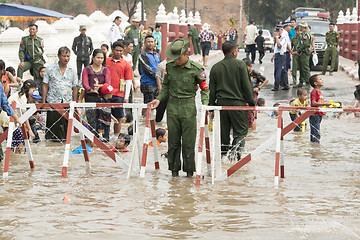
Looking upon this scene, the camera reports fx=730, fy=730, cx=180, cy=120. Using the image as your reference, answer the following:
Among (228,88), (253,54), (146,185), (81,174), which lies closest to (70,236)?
(146,185)

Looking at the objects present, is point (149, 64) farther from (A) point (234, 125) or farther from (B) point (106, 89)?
(A) point (234, 125)

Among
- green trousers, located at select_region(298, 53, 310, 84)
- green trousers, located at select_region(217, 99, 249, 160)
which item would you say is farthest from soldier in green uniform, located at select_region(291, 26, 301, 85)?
green trousers, located at select_region(217, 99, 249, 160)

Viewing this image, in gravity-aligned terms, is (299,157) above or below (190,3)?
below

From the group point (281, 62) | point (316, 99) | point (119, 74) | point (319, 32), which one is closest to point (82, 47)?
point (281, 62)

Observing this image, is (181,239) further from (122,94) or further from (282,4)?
(282,4)

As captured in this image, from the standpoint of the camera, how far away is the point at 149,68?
13.5 m

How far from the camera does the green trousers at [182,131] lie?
29.5ft

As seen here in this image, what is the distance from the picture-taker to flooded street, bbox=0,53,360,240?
6586 mm

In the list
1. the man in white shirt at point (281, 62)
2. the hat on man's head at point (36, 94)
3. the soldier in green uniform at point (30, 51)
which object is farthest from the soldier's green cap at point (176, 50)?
the man in white shirt at point (281, 62)

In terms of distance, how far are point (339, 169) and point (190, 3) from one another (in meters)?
112

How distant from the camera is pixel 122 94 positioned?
1255 centimetres

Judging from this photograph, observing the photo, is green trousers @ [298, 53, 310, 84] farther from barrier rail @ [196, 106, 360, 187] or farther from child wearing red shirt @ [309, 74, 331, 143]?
barrier rail @ [196, 106, 360, 187]

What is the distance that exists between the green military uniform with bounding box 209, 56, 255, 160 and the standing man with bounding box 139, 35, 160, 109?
343 cm

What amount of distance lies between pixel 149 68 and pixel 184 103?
463 cm
